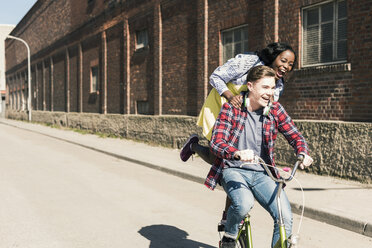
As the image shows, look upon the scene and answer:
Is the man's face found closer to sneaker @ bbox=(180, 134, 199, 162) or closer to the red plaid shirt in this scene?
the red plaid shirt

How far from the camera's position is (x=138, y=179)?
909cm

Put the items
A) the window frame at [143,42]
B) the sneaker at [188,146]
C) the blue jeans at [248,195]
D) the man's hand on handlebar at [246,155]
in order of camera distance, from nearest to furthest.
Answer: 1. the man's hand on handlebar at [246,155]
2. the blue jeans at [248,195]
3. the sneaker at [188,146]
4. the window frame at [143,42]

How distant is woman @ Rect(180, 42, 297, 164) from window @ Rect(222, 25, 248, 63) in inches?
325

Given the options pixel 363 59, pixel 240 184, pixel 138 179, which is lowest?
pixel 138 179

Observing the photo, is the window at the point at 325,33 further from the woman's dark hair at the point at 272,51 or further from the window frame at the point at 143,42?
the window frame at the point at 143,42

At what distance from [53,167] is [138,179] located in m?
2.67

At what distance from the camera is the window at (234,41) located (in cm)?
1195

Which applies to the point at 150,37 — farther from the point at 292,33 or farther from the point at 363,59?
the point at 363,59

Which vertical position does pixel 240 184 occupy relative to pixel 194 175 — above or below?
above

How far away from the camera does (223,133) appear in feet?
10.5

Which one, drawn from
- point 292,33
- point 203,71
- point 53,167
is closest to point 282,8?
point 292,33

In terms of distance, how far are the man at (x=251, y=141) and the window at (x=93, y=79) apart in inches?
802

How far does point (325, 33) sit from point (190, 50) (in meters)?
5.65

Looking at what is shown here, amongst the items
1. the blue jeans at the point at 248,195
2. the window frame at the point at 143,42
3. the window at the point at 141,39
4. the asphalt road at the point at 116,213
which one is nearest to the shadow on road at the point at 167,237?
the asphalt road at the point at 116,213
